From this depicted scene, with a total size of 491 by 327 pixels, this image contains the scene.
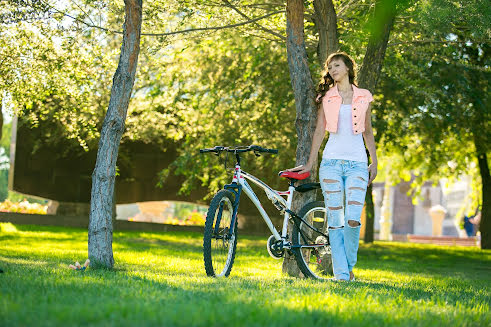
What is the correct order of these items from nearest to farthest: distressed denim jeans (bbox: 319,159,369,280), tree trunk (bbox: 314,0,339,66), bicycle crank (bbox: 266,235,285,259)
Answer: distressed denim jeans (bbox: 319,159,369,280) → bicycle crank (bbox: 266,235,285,259) → tree trunk (bbox: 314,0,339,66)

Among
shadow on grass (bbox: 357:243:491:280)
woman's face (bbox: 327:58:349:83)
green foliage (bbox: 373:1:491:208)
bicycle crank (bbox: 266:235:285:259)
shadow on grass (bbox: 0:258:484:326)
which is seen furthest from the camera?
green foliage (bbox: 373:1:491:208)

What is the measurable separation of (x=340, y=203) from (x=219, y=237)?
1.14 metres

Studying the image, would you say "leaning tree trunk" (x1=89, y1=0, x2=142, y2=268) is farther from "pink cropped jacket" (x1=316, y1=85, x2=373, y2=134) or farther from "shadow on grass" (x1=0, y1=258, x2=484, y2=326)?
"pink cropped jacket" (x1=316, y1=85, x2=373, y2=134)

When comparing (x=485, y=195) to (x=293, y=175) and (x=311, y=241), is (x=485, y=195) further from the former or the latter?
(x=293, y=175)

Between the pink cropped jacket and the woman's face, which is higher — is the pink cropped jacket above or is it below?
below

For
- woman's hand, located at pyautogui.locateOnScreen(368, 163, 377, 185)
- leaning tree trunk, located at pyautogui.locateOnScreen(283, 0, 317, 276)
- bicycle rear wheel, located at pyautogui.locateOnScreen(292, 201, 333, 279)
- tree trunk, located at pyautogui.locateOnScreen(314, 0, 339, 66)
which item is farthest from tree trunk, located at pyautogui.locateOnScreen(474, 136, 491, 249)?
woman's hand, located at pyautogui.locateOnScreen(368, 163, 377, 185)

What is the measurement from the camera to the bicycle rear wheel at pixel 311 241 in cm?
687

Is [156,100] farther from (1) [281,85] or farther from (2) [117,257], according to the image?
(2) [117,257]

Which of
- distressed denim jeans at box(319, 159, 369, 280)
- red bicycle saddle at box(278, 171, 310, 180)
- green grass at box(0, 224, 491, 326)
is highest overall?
red bicycle saddle at box(278, 171, 310, 180)

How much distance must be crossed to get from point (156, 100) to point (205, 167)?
2.22m

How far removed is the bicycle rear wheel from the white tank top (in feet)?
2.81

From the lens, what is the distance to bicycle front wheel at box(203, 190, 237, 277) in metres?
6.12

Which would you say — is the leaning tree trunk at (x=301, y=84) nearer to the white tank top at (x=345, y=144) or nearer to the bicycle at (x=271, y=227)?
the bicycle at (x=271, y=227)

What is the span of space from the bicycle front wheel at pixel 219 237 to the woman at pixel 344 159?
2.94 feet
